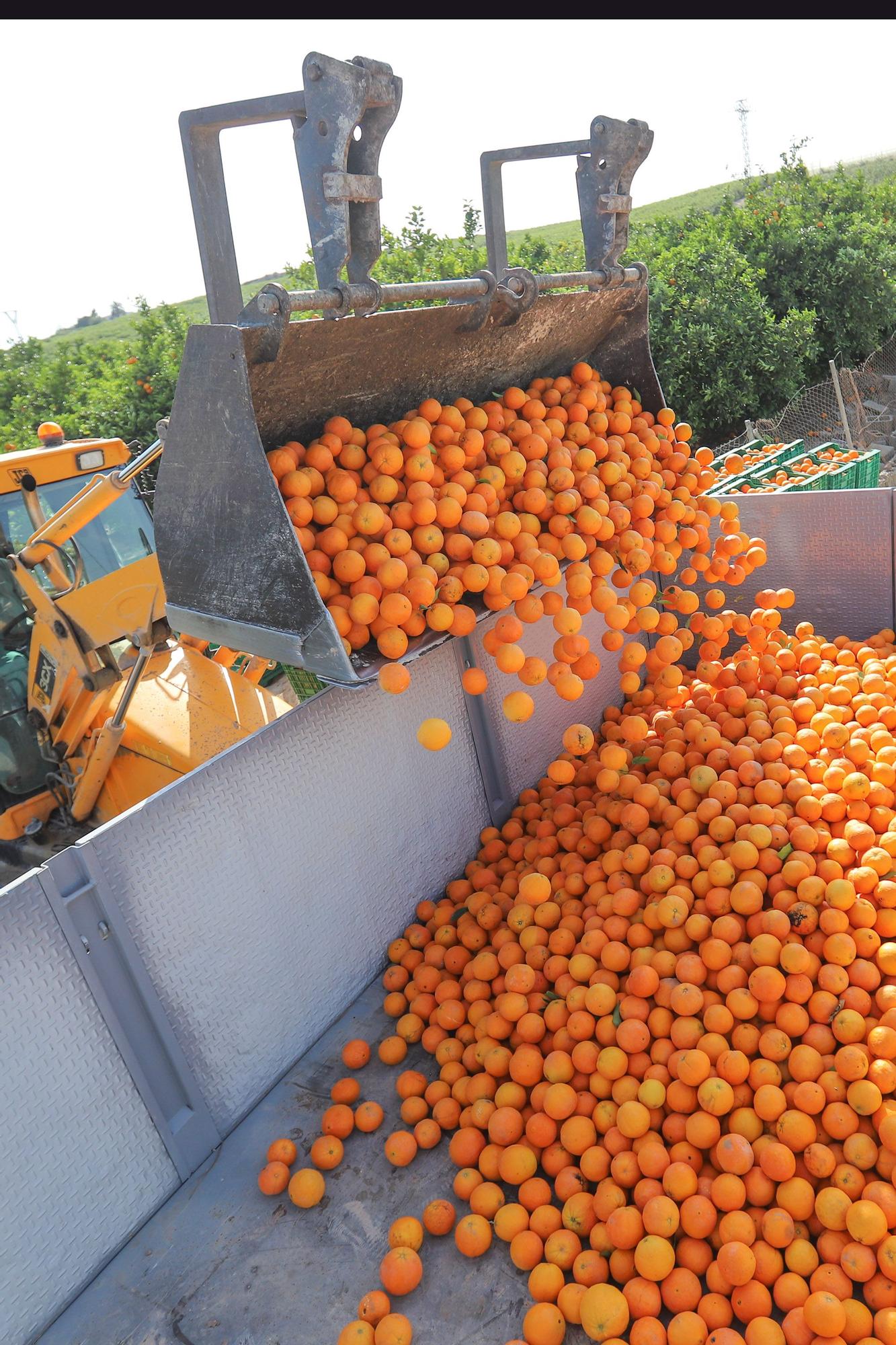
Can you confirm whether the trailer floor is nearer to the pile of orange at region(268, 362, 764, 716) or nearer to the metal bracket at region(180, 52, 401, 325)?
the pile of orange at region(268, 362, 764, 716)

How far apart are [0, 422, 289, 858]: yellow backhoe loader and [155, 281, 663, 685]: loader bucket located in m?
1.39

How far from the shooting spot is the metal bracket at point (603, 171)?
3.16 metres

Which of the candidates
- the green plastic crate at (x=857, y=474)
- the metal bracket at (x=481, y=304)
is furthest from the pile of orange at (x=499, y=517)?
the green plastic crate at (x=857, y=474)

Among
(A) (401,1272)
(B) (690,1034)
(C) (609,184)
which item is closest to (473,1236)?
(A) (401,1272)

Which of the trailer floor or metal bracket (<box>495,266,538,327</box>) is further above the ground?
metal bracket (<box>495,266,538,327</box>)

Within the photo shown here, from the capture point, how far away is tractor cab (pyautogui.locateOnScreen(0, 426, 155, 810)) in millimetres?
5449

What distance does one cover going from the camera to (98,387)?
16828 millimetres

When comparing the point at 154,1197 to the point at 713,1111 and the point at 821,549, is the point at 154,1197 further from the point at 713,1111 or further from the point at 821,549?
the point at 821,549

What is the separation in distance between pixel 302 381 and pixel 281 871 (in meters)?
1.72

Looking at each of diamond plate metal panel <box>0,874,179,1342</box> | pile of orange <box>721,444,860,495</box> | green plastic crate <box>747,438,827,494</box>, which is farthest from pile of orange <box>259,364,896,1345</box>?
pile of orange <box>721,444,860,495</box>

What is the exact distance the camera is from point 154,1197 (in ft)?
8.57

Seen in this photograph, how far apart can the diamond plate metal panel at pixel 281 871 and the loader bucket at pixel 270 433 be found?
599 millimetres

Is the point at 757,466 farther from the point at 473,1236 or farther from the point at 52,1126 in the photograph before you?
the point at 52,1126

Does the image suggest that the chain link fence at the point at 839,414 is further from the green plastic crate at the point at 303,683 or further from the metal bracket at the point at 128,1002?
the metal bracket at the point at 128,1002
